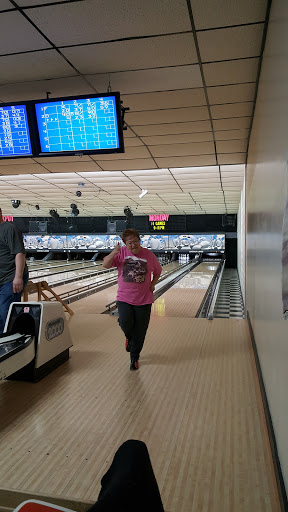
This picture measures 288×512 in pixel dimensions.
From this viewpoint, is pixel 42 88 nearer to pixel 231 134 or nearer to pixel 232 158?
pixel 231 134

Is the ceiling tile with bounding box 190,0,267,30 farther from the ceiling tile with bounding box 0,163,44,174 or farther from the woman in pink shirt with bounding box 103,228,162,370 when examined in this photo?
the ceiling tile with bounding box 0,163,44,174

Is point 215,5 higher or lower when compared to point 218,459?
higher

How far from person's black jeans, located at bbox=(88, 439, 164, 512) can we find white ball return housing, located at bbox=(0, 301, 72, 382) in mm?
1815

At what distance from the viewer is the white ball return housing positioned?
107 inches

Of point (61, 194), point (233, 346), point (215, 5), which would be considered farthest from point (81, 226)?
point (215, 5)

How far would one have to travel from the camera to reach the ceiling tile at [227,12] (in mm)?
2213

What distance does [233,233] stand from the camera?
18031 mm

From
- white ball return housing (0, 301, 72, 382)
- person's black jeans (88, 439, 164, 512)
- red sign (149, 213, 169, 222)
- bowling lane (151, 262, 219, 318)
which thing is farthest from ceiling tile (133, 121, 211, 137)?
red sign (149, 213, 169, 222)

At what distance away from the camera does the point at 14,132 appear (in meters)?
3.36

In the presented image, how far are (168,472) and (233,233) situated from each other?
55.3 feet

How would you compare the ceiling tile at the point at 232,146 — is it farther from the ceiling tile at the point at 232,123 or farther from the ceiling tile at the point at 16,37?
the ceiling tile at the point at 16,37

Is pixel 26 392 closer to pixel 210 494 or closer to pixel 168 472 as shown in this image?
pixel 168 472

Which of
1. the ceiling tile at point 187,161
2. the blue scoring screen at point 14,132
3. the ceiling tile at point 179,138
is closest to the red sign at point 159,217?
the ceiling tile at point 187,161

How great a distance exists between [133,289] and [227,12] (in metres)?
1.98
